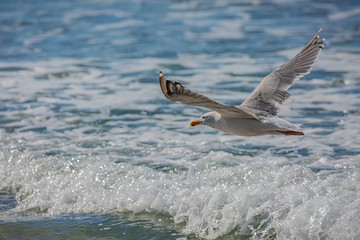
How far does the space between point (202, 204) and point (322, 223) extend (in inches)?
50.5

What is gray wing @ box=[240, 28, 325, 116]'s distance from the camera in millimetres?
6164

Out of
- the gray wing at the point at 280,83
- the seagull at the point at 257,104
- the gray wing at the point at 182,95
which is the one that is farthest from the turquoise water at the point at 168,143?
the gray wing at the point at 182,95

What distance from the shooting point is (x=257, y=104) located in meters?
6.16

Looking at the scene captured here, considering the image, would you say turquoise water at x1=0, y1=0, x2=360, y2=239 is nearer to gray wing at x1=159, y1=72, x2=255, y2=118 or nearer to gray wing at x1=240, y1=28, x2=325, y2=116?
gray wing at x1=240, y1=28, x2=325, y2=116

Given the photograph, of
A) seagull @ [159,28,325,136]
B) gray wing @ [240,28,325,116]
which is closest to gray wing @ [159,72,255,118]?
seagull @ [159,28,325,136]

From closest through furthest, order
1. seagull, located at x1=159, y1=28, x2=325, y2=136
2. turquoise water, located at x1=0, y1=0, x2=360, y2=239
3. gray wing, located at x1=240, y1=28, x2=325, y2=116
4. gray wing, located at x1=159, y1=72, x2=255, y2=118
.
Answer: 1. gray wing, located at x1=159, y1=72, x2=255, y2=118
2. seagull, located at x1=159, y1=28, x2=325, y2=136
3. turquoise water, located at x1=0, y1=0, x2=360, y2=239
4. gray wing, located at x1=240, y1=28, x2=325, y2=116

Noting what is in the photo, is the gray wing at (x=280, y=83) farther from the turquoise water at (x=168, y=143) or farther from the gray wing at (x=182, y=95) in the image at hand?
the gray wing at (x=182, y=95)

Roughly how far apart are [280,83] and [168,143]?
2169 mm

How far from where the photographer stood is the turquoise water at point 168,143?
5.38 m

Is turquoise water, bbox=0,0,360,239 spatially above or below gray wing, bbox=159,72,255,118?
below

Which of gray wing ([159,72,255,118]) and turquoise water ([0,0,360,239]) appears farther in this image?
turquoise water ([0,0,360,239])

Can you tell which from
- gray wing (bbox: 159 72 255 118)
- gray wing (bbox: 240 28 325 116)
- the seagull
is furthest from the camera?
gray wing (bbox: 240 28 325 116)

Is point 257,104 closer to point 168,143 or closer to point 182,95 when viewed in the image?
point 182,95

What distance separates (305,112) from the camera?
9180 mm
